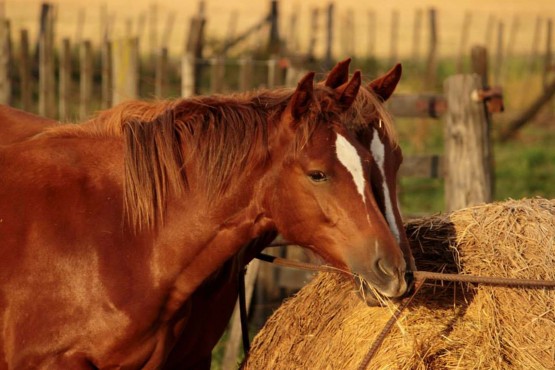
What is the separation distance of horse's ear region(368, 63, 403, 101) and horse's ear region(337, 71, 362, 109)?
1.09ft

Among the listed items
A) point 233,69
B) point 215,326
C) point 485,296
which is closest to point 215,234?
point 215,326

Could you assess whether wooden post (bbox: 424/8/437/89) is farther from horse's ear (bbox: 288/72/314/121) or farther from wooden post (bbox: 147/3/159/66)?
horse's ear (bbox: 288/72/314/121)

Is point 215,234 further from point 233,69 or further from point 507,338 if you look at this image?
point 233,69

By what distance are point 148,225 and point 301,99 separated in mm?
863

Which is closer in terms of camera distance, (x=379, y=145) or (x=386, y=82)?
(x=379, y=145)

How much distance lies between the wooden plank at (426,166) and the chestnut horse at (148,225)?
329cm

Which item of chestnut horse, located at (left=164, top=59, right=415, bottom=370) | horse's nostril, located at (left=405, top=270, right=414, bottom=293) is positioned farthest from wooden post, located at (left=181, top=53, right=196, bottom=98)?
horse's nostril, located at (left=405, top=270, right=414, bottom=293)

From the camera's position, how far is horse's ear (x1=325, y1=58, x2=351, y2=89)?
12.1ft

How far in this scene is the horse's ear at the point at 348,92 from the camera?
11.9ft

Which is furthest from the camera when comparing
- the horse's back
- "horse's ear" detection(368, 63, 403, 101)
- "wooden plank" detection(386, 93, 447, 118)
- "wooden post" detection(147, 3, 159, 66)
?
"wooden post" detection(147, 3, 159, 66)

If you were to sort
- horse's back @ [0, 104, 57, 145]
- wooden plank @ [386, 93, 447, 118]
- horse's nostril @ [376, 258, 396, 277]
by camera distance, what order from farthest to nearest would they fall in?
wooden plank @ [386, 93, 447, 118] < horse's back @ [0, 104, 57, 145] < horse's nostril @ [376, 258, 396, 277]

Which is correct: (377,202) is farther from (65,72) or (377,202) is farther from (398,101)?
(65,72)

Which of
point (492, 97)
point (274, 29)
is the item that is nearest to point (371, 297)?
point (492, 97)

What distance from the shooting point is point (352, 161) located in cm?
346
